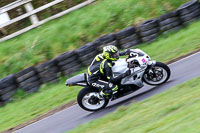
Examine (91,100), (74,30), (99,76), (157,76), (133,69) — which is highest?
(74,30)

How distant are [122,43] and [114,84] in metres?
4.59

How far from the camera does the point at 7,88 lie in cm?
1317

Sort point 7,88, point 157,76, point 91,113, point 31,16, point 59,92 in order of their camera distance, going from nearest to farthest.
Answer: point 157,76, point 91,113, point 59,92, point 7,88, point 31,16

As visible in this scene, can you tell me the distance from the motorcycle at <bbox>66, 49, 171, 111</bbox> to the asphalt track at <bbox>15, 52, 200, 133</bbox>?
243mm

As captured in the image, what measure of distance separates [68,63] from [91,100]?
3956mm

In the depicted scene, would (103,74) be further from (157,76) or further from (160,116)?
(160,116)

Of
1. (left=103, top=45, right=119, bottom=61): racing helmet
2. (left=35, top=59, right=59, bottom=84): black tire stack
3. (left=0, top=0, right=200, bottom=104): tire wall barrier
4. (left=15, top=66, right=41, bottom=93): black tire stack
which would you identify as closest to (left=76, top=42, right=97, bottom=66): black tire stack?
(left=0, top=0, right=200, bottom=104): tire wall barrier

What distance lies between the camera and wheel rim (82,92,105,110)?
9.86 m

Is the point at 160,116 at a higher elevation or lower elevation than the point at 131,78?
lower

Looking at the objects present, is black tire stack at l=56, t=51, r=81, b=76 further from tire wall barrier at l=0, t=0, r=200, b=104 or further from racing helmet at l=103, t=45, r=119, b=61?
racing helmet at l=103, t=45, r=119, b=61

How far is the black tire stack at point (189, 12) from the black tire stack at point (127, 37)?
196 cm

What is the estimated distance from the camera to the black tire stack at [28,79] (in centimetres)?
1329

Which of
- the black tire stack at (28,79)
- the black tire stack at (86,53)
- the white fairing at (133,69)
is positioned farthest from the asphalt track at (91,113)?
the black tire stack at (86,53)

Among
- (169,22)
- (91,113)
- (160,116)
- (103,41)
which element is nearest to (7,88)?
(103,41)
